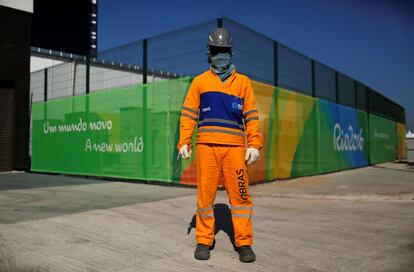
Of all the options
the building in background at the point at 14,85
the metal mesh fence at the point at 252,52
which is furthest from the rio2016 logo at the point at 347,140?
the building in background at the point at 14,85

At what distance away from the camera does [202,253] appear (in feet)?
9.91

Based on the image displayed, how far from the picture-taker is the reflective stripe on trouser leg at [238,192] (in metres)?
3.06

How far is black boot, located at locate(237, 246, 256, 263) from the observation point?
2.95 meters

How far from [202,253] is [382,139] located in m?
17.9

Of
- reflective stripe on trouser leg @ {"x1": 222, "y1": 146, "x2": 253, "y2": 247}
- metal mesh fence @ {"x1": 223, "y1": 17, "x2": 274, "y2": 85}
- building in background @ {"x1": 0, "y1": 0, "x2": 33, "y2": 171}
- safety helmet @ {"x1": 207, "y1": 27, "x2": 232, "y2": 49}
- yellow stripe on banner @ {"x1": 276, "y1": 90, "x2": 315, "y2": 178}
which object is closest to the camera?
reflective stripe on trouser leg @ {"x1": 222, "y1": 146, "x2": 253, "y2": 247}

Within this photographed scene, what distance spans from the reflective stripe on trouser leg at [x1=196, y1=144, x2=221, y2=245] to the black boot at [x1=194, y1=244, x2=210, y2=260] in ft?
0.11

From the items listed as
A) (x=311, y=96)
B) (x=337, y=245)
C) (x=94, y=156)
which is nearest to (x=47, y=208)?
(x=337, y=245)

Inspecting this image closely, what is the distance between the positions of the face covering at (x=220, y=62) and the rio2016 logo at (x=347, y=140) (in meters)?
9.84

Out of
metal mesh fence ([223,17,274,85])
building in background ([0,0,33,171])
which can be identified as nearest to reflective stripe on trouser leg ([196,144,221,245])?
metal mesh fence ([223,17,274,85])

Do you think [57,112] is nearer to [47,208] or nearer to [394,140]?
[47,208]

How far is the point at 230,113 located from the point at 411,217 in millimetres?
3179

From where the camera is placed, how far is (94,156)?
1001cm

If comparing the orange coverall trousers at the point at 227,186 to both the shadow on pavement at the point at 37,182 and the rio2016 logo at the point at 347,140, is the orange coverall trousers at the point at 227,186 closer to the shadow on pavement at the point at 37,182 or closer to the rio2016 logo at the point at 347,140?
the shadow on pavement at the point at 37,182

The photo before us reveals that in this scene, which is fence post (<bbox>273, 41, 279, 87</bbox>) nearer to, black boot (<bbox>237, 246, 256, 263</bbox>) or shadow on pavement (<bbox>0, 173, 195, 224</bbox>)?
shadow on pavement (<bbox>0, 173, 195, 224</bbox>)
